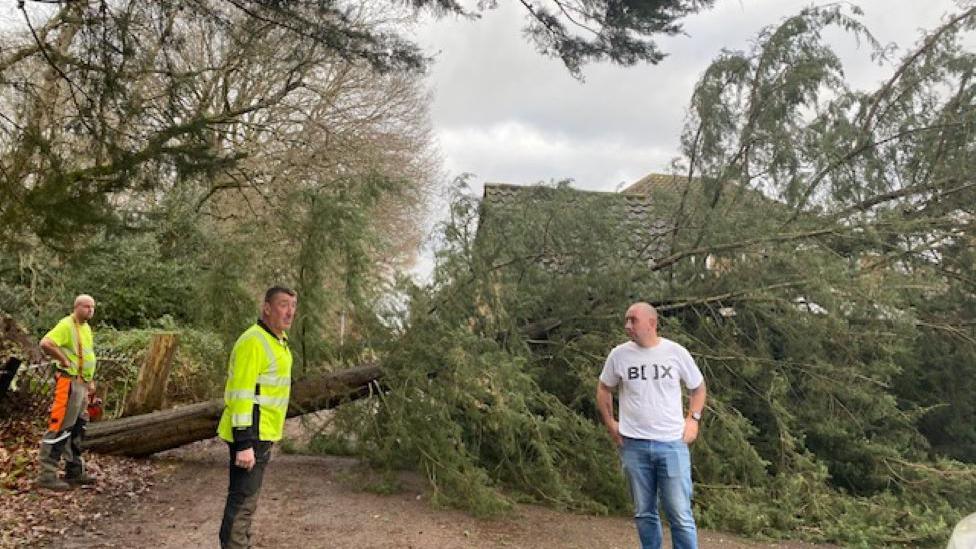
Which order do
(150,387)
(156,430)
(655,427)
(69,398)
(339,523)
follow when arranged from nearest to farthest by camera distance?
1. (655,427)
2. (339,523)
3. (69,398)
4. (156,430)
5. (150,387)

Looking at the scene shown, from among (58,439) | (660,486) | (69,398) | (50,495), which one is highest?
(69,398)

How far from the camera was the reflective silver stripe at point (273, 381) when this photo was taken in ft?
12.7

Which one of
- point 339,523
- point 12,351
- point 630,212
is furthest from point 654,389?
point 12,351

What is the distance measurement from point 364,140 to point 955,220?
45.4 feet

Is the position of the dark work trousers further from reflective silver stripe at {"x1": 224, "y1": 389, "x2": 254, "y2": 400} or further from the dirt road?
the dirt road

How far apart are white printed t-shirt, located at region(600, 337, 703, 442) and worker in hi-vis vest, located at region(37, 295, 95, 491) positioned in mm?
4843

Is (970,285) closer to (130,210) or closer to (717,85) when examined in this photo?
(717,85)

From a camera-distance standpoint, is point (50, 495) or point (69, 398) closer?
point (50, 495)

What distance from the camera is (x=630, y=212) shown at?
7.59 metres

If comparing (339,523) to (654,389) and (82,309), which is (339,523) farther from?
(82,309)

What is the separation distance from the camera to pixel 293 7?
5.15 m

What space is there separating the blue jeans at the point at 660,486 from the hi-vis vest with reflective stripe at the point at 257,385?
198 cm

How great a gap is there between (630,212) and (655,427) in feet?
12.7

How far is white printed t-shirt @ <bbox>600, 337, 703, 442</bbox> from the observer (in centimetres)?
409
